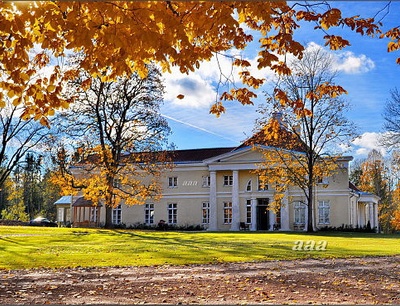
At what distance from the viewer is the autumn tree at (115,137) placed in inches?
1309

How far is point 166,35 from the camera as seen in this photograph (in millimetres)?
5969

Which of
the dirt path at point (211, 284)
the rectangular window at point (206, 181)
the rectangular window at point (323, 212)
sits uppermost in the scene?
the rectangular window at point (206, 181)

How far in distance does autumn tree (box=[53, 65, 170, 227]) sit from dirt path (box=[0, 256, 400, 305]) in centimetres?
2298

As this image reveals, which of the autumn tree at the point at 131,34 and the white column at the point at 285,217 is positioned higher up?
the autumn tree at the point at 131,34

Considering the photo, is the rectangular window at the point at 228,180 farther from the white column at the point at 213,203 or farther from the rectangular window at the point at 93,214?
the rectangular window at the point at 93,214

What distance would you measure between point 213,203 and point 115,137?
15321 mm

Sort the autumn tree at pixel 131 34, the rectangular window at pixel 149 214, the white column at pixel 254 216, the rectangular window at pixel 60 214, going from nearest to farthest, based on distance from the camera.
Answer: the autumn tree at pixel 131 34
the white column at pixel 254 216
the rectangular window at pixel 149 214
the rectangular window at pixel 60 214

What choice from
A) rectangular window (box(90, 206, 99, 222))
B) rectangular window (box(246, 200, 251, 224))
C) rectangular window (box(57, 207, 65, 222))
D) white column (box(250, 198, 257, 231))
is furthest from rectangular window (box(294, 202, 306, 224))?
rectangular window (box(57, 207, 65, 222))

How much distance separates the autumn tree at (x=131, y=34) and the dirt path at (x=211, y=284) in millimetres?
2882

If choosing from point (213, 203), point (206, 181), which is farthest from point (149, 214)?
point (213, 203)

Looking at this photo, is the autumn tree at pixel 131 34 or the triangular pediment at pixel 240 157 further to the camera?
the triangular pediment at pixel 240 157

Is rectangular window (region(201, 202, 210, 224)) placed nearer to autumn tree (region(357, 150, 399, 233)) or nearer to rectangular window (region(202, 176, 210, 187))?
rectangular window (region(202, 176, 210, 187))

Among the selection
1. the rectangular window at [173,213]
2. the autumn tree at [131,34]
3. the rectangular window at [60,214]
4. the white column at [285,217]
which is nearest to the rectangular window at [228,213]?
the rectangular window at [173,213]

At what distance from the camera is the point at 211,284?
335 inches
